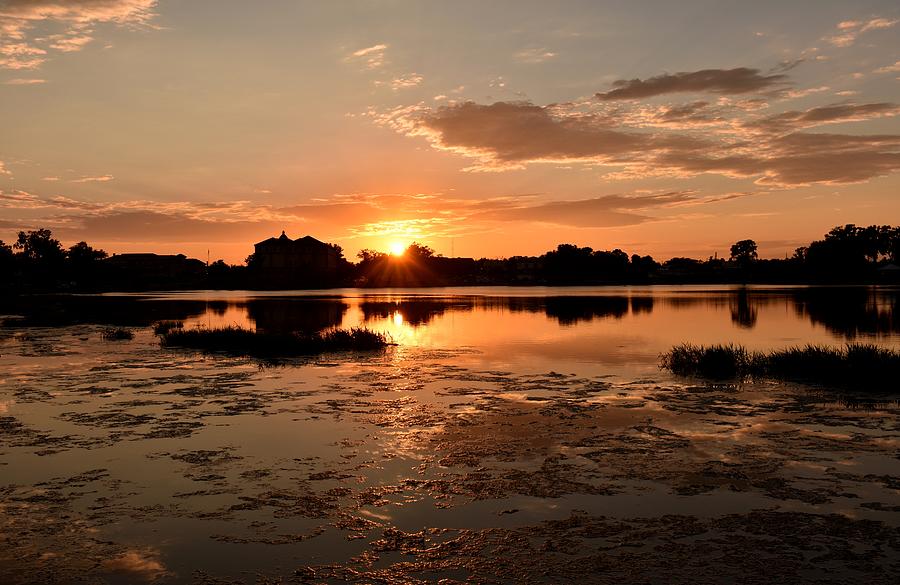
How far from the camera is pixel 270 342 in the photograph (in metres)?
34.8

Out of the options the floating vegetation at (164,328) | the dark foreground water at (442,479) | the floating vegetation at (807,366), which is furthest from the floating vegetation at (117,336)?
the floating vegetation at (807,366)

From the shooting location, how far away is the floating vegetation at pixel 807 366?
22531mm

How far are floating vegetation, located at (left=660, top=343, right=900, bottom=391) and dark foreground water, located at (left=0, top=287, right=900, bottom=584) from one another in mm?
1751

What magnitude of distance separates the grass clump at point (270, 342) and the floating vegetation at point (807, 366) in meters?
16.0

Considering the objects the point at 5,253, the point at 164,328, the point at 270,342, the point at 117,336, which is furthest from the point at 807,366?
the point at 5,253

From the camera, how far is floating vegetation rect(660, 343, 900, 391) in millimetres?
22531

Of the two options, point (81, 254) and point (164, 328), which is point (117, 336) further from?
point (81, 254)

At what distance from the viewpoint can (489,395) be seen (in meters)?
21.1

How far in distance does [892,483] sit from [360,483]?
9.50 metres

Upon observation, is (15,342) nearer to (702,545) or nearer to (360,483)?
(360,483)

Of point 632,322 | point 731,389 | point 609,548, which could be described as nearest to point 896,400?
point 731,389

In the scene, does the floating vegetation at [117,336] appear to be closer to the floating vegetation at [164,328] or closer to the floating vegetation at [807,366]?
the floating vegetation at [164,328]

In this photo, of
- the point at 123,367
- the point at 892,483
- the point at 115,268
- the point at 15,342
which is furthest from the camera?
the point at 115,268

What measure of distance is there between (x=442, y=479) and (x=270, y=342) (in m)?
24.3
